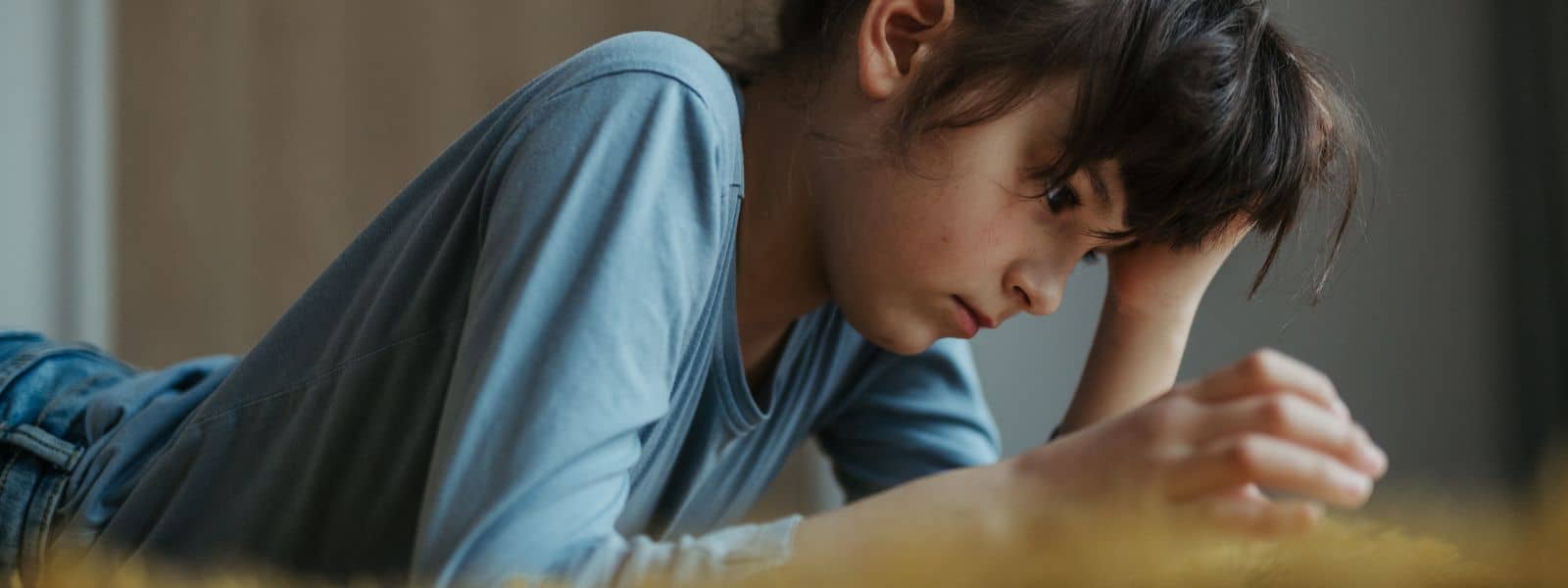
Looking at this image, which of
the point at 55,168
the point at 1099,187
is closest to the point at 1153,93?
the point at 1099,187

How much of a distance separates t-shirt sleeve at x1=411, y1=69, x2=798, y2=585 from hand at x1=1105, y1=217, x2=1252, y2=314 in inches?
11.8

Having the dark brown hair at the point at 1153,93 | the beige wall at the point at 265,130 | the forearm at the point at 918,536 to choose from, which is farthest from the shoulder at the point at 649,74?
the beige wall at the point at 265,130

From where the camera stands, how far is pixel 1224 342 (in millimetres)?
1191

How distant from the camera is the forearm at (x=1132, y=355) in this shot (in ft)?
2.84

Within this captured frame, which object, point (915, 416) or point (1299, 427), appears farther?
point (915, 416)

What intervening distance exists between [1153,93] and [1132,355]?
24 cm

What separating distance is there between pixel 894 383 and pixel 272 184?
3.46 feet

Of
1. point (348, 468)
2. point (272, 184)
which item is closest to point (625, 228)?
point (348, 468)

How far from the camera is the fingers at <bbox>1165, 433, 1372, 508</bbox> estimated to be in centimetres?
40

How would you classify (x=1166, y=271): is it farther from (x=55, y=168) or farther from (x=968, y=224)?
(x=55, y=168)

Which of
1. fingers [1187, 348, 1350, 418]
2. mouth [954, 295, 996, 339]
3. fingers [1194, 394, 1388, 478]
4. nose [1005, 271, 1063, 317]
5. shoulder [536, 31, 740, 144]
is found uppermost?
shoulder [536, 31, 740, 144]

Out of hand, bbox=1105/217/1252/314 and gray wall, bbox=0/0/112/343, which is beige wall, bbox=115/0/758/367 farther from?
hand, bbox=1105/217/1252/314

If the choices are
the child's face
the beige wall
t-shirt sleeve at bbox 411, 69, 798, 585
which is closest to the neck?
the child's face

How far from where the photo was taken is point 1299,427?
40 centimetres
